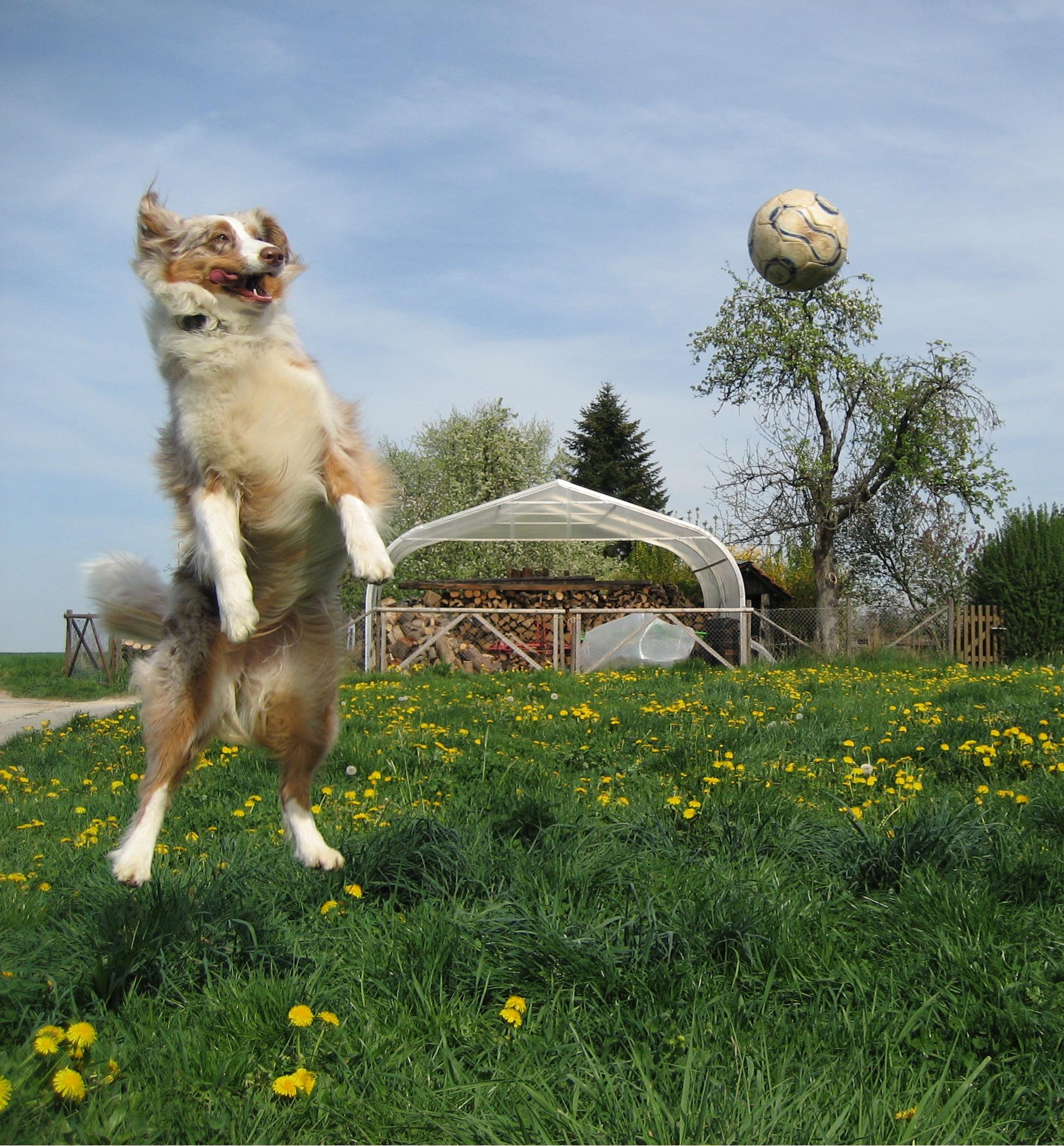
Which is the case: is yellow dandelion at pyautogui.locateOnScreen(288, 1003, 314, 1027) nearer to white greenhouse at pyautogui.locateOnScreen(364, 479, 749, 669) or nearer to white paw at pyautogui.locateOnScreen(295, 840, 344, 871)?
white paw at pyautogui.locateOnScreen(295, 840, 344, 871)

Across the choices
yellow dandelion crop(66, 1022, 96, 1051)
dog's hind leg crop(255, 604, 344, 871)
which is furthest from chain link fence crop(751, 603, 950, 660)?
yellow dandelion crop(66, 1022, 96, 1051)

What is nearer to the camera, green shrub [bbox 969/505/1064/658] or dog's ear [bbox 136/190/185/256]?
dog's ear [bbox 136/190/185/256]

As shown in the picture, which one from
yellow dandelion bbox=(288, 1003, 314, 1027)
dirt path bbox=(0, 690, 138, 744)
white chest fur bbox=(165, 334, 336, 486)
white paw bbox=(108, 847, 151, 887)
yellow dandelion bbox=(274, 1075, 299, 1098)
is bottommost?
dirt path bbox=(0, 690, 138, 744)

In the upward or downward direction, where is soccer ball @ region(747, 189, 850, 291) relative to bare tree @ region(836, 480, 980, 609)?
upward

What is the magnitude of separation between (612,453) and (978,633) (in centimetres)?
2650

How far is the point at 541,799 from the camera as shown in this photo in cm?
383

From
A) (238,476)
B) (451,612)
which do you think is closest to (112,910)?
(238,476)

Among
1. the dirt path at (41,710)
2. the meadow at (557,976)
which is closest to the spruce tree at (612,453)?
the dirt path at (41,710)

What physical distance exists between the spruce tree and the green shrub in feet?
80.2

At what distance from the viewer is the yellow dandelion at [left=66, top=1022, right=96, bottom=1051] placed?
6.56ft

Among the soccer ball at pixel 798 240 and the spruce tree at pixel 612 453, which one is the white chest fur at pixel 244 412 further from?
the spruce tree at pixel 612 453

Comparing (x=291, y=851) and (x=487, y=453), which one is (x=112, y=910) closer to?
(x=291, y=851)

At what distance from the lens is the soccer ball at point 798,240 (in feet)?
43.4

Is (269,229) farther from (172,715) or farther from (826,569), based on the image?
(826,569)
